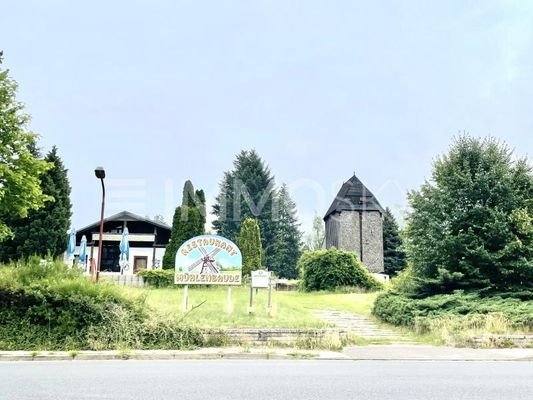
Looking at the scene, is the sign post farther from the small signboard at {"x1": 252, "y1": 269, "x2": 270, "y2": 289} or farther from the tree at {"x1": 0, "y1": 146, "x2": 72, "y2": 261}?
the tree at {"x1": 0, "y1": 146, "x2": 72, "y2": 261}

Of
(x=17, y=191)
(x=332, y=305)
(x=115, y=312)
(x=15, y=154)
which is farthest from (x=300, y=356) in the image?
(x=15, y=154)

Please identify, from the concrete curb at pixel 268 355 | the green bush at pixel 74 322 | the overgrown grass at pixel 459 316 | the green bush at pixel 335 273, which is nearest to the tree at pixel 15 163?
the green bush at pixel 74 322

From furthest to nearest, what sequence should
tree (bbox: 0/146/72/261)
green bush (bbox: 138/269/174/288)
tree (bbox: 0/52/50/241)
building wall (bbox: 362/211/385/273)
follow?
building wall (bbox: 362/211/385/273)
tree (bbox: 0/146/72/261)
green bush (bbox: 138/269/174/288)
tree (bbox: 0/52/50/241)

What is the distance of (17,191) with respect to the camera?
2275 centimetres

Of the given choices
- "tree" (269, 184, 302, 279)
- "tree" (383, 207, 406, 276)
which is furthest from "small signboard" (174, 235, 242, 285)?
"tree" (269, 184, 302, 279)

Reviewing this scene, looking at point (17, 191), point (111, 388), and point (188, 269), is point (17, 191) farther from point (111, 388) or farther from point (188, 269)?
point (111, 388)

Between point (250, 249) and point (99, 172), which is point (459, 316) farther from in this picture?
point (250, 249)

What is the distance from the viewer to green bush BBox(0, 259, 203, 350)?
11922mm

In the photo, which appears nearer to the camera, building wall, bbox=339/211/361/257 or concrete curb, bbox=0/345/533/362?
concrete curb, bbox=0/345/533/362

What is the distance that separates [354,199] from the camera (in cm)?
5881

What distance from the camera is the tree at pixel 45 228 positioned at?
33.3 m

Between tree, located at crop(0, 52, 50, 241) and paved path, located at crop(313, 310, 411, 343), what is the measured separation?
13742 mm

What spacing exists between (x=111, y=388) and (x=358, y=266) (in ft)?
100

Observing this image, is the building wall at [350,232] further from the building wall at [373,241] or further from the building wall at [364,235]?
the building wall at [373,241]
